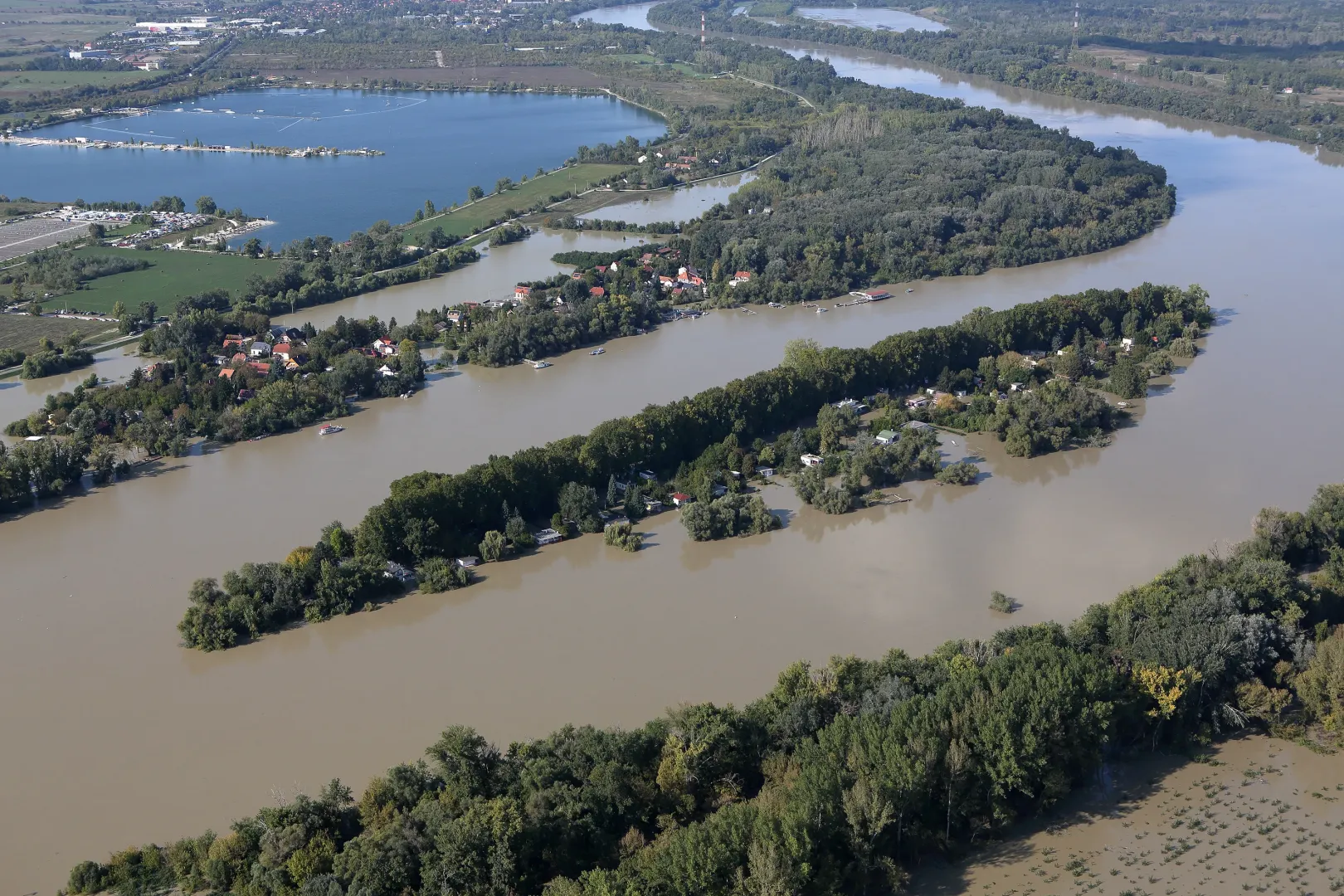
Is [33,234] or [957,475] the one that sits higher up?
[33,234]

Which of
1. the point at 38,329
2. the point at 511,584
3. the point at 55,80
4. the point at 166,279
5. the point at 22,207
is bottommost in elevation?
the point at 511,584

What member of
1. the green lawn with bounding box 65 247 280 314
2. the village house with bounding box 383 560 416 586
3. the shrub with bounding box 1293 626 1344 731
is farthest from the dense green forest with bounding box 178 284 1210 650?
the green lawn with bounding box 65 247 280 314

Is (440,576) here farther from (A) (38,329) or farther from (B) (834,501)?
(A) (38,329)

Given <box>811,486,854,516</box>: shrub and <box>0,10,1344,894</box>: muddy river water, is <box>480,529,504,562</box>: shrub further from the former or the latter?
<box>811,486,854,516</box>: shrub

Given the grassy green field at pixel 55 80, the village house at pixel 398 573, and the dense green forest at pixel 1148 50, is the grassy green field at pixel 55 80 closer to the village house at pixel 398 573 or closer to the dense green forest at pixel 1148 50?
the dense green forest at pixel 1148 50

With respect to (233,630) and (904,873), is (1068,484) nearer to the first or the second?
(904,873)

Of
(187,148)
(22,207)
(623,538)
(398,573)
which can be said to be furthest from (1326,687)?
(187,148)

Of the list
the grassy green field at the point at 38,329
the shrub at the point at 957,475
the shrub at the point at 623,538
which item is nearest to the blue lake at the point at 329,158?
the grassy green field at the point at 38,329
